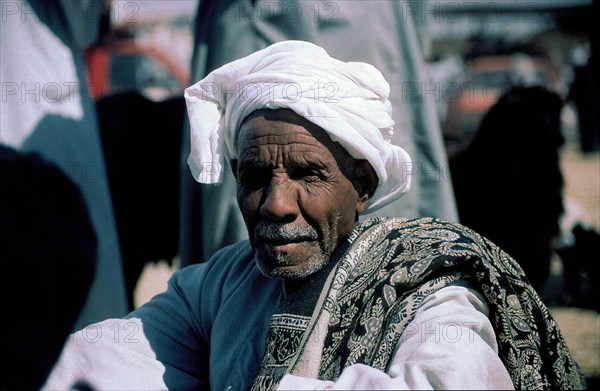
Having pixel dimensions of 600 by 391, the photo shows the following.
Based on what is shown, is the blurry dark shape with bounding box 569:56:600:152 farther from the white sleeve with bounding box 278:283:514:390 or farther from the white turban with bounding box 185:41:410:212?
the white sleeve with bounding box 278:283:514:390

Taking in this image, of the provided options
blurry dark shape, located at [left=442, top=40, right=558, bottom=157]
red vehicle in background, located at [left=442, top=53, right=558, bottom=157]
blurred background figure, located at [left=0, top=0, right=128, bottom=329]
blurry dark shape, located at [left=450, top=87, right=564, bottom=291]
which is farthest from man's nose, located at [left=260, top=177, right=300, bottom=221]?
blurry dark shape, located at [left=442, top=40, right=558, bottom=157]

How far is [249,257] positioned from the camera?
2.86 meters

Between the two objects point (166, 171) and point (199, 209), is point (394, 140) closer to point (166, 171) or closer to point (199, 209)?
point (199, 209)

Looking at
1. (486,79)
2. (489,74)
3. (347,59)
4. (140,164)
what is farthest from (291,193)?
(489,74)

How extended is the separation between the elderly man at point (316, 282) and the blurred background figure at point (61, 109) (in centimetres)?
133

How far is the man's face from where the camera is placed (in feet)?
8.14

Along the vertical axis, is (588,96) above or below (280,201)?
below

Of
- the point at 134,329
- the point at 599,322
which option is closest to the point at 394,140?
the point at 134,329

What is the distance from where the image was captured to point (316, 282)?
97.0 inches

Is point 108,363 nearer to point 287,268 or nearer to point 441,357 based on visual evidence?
point 287,268

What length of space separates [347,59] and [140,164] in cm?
154

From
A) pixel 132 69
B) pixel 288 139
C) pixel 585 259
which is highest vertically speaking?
pixel 288 139

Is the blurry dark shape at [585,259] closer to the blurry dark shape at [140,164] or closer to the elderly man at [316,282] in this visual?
the elderly man at [316,282]

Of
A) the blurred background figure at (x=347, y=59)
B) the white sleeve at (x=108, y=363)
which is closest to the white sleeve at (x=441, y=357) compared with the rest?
the white sleeve at (x=108, y=363)
